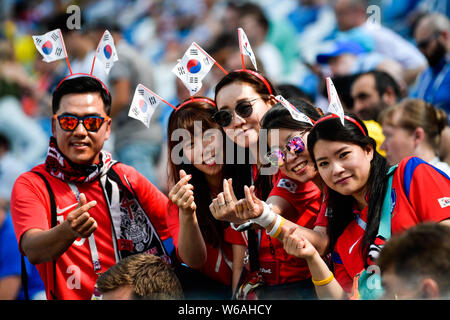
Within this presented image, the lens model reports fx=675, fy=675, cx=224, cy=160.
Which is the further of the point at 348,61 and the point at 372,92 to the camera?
the point at 348,61

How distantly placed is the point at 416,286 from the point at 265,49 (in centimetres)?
598

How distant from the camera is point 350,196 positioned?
332cm

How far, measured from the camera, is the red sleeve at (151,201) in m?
4.06

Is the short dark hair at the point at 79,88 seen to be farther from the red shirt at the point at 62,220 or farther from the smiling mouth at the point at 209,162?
the smiling mouth at the point at 209,162

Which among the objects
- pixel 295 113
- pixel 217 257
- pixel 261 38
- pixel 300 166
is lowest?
pixel 217 257

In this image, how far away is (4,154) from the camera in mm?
6891

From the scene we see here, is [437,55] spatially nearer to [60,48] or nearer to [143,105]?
[143,105]

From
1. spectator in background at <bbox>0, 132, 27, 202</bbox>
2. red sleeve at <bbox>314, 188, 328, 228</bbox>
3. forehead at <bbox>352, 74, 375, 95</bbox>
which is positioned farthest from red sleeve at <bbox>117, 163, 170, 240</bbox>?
spectator in background at <bbox>0, 132, 27, 202</bbox>

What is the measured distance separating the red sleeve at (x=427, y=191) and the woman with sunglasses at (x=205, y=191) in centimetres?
114

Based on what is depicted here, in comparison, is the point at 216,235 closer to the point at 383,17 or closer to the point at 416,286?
the point at 416,286

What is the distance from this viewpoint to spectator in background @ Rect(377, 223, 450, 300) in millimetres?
2113

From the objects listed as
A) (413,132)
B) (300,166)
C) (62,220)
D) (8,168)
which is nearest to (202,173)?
(300,166)

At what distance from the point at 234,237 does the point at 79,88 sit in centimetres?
129
